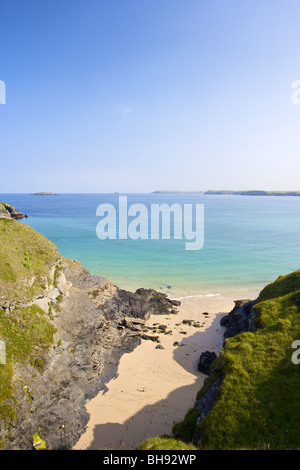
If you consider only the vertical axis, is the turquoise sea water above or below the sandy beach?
above

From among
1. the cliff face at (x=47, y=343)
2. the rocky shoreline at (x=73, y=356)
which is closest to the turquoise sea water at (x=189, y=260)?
the rocky shoreline at (x=73, y=356)

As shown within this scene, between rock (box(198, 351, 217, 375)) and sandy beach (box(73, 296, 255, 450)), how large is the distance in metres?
0.56

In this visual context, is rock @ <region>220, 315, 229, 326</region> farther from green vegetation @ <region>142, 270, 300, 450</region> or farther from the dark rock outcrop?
green vegetation @ <region>142, 270, 300, 450</region>

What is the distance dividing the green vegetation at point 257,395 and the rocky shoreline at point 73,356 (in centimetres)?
802

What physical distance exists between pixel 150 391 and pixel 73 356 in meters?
7.04

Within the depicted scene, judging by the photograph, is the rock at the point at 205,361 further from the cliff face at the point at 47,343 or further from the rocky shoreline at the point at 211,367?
the cliff face at the point at 47,343

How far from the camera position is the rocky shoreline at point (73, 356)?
1580 cm

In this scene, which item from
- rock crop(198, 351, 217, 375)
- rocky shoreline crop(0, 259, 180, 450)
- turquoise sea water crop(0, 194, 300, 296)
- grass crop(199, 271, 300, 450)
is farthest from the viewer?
turquoise sea water crop(0, 194, 300, 296)

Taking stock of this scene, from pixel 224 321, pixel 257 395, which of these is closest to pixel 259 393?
pixel 257 395

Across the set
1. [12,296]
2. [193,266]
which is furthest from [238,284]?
[12,296]

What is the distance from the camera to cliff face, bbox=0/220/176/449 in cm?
1570

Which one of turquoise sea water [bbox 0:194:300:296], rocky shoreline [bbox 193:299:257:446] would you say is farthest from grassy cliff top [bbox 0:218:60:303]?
turquoise sea water [bbox 0:194:300:296]
